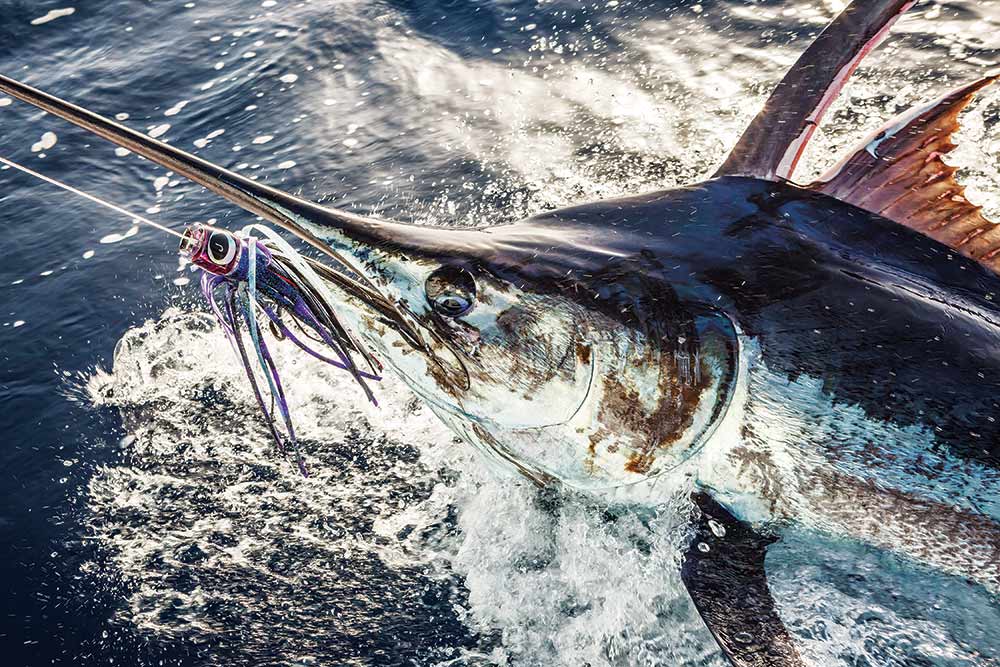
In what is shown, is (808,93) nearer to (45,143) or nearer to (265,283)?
(265,283)

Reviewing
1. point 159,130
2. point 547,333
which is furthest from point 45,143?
point 547,333

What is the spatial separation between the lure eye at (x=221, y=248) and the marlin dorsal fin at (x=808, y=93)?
1410 mm

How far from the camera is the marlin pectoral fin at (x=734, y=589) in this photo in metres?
1.96

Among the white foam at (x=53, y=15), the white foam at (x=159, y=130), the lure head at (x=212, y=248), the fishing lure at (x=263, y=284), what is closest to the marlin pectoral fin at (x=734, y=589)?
the fishing lure at (x=263, y=284)

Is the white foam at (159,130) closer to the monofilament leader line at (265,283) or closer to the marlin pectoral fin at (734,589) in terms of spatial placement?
the monofilament leader line at (265,283)

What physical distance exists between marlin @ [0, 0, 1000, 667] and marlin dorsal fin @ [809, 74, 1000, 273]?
0.15 meters

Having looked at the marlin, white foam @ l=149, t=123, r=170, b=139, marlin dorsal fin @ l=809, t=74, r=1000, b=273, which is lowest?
white foam @ l=149, t=123, r=170, b=139

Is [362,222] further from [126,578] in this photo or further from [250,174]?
[250,174]

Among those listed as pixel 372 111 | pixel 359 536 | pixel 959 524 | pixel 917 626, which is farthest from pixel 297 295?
pixel 372 111

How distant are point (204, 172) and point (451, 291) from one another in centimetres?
62

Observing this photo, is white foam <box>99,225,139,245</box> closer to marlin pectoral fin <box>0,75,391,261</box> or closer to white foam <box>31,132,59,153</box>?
white foam <box>31,132,59,153</box>

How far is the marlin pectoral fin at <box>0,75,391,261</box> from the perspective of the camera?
1552 millimetres

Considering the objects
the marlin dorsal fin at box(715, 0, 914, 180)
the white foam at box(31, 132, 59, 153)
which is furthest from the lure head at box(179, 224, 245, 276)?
the white foam at box(31, 132, 59, 153)

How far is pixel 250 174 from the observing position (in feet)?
16.5
